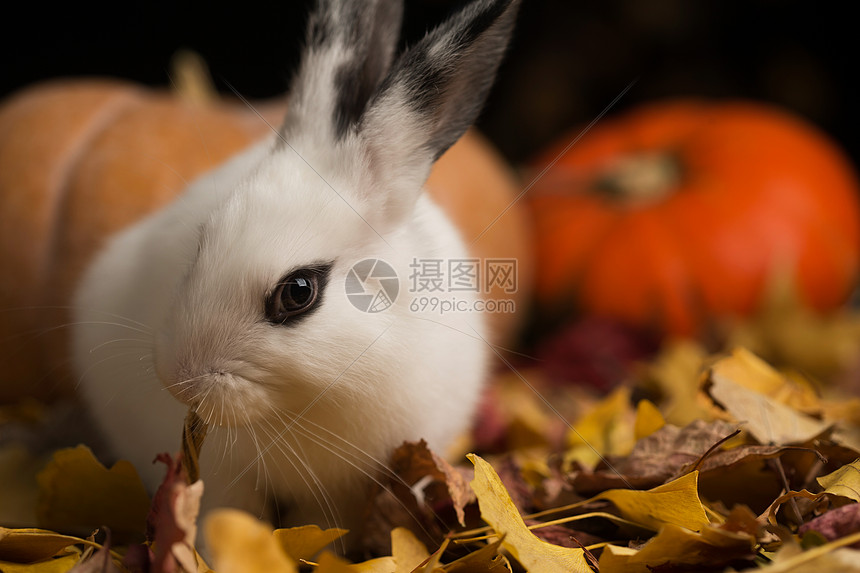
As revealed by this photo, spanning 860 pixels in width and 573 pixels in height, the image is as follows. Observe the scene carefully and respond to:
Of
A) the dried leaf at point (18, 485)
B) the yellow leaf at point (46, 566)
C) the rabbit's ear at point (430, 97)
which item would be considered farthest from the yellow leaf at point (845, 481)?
the dried leaf at point (18, 485)

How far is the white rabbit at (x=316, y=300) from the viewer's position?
0.80 metres

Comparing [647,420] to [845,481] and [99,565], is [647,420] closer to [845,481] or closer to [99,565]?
[845,481]

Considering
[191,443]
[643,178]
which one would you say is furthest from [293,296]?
[643,178]

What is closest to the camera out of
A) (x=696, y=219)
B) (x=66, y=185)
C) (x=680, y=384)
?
(x=680, y=384)

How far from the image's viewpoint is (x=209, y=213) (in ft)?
2.98

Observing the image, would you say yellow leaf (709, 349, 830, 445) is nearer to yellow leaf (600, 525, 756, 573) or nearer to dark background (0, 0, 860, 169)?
yellow leaf (600, 525, 756, 573)

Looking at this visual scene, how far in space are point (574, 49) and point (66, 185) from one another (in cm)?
169

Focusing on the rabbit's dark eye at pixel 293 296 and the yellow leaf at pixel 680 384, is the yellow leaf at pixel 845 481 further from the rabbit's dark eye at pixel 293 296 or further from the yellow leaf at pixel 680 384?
the rabbit's dark eye at pixel 293 296

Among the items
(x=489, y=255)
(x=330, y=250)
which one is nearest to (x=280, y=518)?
(x=330, y=250)

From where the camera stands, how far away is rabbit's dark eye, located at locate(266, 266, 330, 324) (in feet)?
2.66

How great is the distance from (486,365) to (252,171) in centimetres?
48

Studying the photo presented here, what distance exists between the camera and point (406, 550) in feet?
2.67

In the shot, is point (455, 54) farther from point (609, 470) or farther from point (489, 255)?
point (489, 255)

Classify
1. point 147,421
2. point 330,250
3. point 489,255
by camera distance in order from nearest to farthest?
point 330,250 < point 147,421 < point 489,255
